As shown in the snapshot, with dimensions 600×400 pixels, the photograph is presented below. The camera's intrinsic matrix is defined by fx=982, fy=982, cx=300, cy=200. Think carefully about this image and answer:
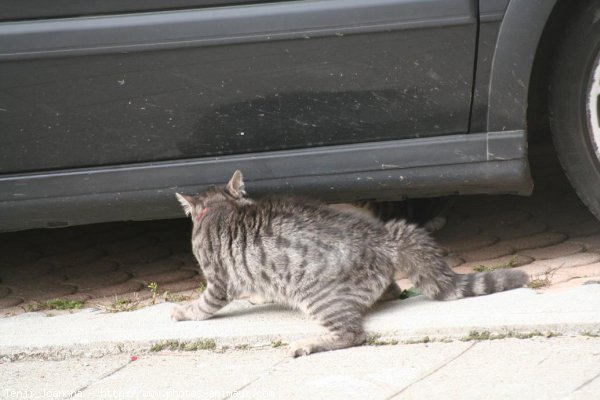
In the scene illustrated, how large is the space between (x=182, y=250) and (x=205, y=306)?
1.29 meters

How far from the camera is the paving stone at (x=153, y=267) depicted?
5227mm

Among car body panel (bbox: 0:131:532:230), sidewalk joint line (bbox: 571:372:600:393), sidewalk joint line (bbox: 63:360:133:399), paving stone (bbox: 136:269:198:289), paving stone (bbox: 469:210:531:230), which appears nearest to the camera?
sidewalk joint line (bbox: 571:372:600:393)

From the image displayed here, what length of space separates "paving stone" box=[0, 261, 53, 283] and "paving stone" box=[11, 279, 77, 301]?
0.33 ft

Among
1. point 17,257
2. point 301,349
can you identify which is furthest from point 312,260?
point 17,257

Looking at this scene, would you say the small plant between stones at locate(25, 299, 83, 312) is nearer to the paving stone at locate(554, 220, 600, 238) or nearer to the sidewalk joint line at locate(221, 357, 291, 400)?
the sidewalk joint line at locate(221, 357, 291, 400)

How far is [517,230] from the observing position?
527cm

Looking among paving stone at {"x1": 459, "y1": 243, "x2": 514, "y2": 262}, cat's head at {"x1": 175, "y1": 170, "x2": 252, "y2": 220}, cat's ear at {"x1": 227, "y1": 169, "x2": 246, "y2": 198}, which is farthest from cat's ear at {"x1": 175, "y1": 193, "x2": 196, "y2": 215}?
paving stone at {"x1": 459, "y1": 243, "x2": 514, "y2": 262}

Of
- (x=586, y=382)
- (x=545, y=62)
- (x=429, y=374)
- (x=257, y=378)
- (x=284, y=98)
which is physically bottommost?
(x=257, y=378)

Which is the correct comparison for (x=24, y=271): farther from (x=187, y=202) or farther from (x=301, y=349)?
(x=301, y=349)

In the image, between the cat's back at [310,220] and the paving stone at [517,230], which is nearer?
the cat's back at [310,220]

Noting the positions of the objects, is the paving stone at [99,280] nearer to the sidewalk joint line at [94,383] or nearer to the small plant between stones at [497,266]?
the sidewalk joint line at [94,383]

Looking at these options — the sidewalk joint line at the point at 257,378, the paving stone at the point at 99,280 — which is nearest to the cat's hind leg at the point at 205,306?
the sidewalk joint line at the point at 257,378

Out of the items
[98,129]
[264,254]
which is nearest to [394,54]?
[264,254]

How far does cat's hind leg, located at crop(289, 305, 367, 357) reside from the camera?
387 centimetres
